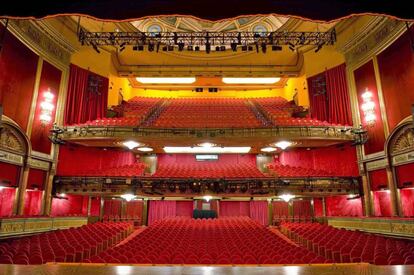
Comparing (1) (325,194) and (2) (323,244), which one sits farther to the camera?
(1) (325,194)

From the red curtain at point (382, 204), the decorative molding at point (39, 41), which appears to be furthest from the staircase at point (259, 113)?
the decorative molding at point (39, 41)

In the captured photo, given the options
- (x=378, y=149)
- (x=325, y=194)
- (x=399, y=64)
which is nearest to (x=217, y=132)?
(x=325, y=194)

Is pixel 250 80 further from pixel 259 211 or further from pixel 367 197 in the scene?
pixel 367 197

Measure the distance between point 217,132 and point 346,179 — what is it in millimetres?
4549

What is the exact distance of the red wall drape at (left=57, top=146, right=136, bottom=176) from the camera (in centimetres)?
911

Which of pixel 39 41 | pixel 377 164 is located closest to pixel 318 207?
pixel 377 164

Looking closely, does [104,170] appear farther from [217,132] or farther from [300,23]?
[300,23]

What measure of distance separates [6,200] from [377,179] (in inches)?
429

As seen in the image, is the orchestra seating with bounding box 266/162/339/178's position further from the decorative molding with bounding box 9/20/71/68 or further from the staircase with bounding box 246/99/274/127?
the decorative molding with bounding box 9/20/71/68

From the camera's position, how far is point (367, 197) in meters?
8.19

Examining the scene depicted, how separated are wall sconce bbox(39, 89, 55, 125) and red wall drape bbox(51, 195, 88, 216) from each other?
2.68 m

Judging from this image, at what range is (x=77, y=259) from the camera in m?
3.96

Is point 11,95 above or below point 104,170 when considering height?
above

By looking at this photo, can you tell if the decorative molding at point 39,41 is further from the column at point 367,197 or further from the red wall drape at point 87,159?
the column at point 367,197
